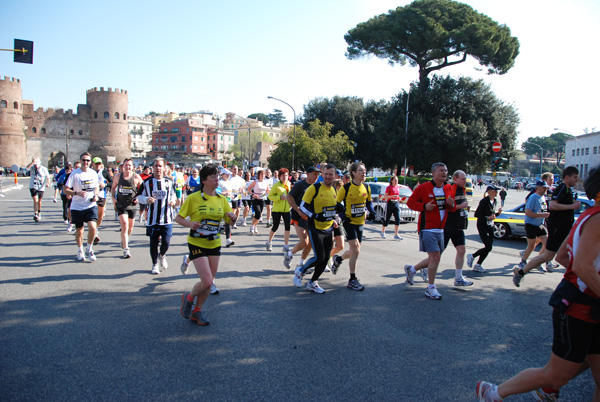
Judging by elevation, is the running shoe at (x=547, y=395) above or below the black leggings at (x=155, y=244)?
below

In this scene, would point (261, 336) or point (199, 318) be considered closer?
point (261, 336)

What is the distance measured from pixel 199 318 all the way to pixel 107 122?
3677 inches

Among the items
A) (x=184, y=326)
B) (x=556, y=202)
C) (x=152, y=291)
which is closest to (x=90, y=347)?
(x=184, y=326)

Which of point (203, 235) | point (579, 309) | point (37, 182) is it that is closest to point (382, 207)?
point (203, 235)

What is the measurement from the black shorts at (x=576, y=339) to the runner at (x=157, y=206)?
5.73 meters

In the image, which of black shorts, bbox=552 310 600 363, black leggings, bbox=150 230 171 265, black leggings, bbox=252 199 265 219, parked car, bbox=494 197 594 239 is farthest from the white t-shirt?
parked car, bbox=494 197 594 239

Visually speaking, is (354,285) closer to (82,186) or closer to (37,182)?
(82,186)

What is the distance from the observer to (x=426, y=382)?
3469 mm

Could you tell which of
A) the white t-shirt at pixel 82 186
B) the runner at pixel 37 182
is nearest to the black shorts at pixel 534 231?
the white t-shirt at pixel 82 186

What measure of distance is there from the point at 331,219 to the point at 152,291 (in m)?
2.75

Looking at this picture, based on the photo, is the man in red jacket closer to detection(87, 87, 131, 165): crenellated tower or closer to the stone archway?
detection(87, 87, 131, 165): crenellated tower

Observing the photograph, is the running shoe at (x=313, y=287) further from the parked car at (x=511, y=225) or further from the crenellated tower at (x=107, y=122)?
the crenellated tower at (x=107, y=122)

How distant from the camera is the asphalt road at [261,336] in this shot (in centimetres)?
337

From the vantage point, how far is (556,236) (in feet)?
22.0
